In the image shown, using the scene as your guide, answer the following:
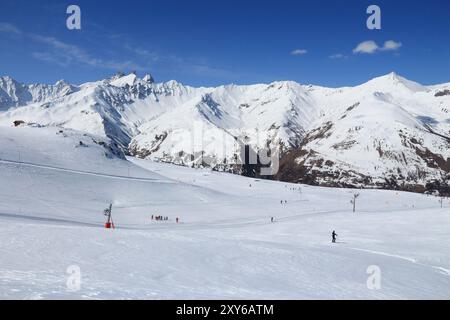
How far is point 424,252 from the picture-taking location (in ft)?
154

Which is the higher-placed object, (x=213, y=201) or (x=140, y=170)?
(x=140, y=170)

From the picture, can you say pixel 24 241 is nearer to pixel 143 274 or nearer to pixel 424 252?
pixel 143 274

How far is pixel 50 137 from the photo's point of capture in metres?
143

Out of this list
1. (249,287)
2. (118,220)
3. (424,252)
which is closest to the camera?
(249,287)

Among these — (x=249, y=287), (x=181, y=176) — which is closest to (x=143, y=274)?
(x=249, y=287)

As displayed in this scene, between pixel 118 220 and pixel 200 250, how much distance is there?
51.4m

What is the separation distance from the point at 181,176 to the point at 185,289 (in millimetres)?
175535

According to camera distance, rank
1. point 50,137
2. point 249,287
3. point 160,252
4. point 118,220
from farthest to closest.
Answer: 1. point 50,137
2. point 118,220
3. point 160,252
4. point 249,287

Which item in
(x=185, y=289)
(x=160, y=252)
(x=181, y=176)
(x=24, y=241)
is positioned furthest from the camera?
(x=181, y=176)

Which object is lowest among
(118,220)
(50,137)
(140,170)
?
(118,220)
